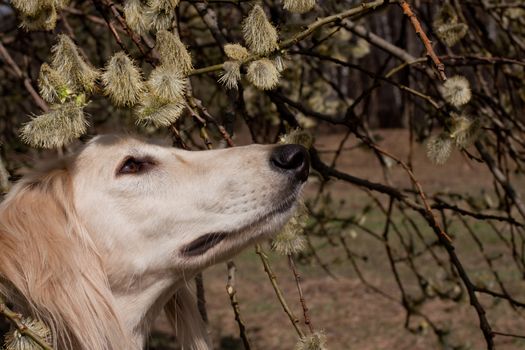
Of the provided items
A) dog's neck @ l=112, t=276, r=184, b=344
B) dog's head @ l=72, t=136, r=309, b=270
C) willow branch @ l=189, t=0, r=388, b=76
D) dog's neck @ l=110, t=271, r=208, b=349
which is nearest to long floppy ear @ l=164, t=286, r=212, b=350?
dog's neck @ l=110, t=271, r=208, b=349

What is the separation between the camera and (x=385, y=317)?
807cm

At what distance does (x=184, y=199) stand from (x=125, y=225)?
23cm

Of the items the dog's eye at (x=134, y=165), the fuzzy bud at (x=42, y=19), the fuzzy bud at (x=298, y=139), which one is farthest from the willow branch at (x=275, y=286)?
the fuzzy bud at (x=42, y=19)

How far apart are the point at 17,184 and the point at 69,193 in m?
0.25

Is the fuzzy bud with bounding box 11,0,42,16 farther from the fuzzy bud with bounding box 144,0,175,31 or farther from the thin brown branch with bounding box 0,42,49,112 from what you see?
the thin brown branch with bounding box 0,42,49,112

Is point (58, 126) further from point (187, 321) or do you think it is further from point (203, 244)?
point (187, 321)

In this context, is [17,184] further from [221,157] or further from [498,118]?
[498,118]

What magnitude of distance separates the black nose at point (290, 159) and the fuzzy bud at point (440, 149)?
1.50 feet

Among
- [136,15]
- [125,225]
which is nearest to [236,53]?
[136,15]

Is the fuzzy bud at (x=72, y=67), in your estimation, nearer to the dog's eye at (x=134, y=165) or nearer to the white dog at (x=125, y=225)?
the white dog at (x=125, y=225)

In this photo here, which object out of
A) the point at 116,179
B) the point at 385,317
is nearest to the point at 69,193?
the point at 116,179

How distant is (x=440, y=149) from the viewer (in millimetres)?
2801

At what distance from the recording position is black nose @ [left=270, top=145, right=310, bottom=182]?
270 cm

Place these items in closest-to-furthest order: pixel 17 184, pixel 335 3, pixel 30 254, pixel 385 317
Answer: pixel 30 254
pixel 17 184
pixel 335 3
pixel 385 317
